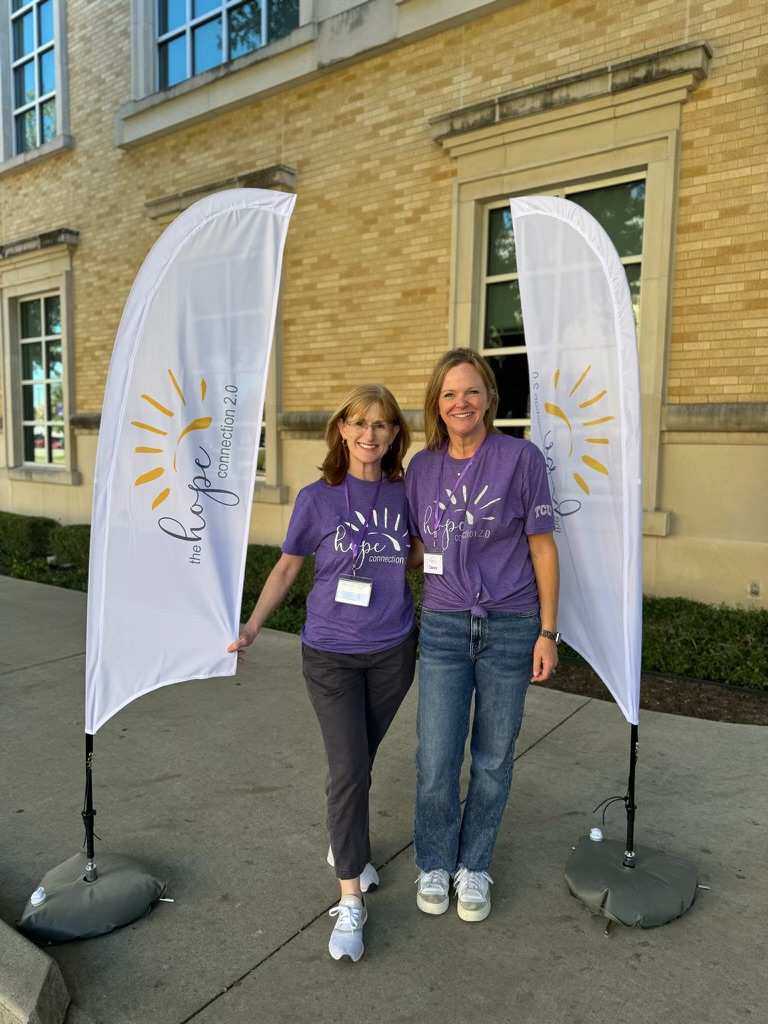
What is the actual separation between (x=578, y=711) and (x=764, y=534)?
2320 millimetres

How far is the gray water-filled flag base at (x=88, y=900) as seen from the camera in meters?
2.49

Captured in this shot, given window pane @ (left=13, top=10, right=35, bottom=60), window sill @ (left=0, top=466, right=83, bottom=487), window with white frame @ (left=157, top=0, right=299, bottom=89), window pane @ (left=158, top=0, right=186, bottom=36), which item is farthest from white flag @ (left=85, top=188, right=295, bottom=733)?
window pane @ (left=13, top=10, right=35, bottom=60)

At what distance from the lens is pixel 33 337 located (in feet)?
41.8

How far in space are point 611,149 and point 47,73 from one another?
1026 centimetres

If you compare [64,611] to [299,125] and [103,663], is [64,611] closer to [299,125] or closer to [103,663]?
[103,663]

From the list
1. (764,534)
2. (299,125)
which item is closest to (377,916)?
(764,534)

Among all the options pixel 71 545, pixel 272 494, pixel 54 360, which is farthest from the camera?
pixel 54 360

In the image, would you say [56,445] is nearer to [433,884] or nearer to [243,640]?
[243,640]

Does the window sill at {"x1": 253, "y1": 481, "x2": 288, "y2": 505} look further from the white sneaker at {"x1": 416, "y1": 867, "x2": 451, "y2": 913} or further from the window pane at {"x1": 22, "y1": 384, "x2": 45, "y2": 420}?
the white sneaker at {"x1": 416, "y1": 867, "x2": 451, "y2": 913}

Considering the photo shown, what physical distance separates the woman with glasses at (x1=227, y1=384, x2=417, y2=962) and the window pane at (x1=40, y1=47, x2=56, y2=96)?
40.9 ft

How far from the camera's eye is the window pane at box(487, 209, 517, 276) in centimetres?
723

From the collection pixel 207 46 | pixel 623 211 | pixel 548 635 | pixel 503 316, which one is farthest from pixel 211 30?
pixel 548 635

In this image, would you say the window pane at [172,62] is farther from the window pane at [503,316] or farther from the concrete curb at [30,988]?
the concrete curb at [30,988]

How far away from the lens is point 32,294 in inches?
488
